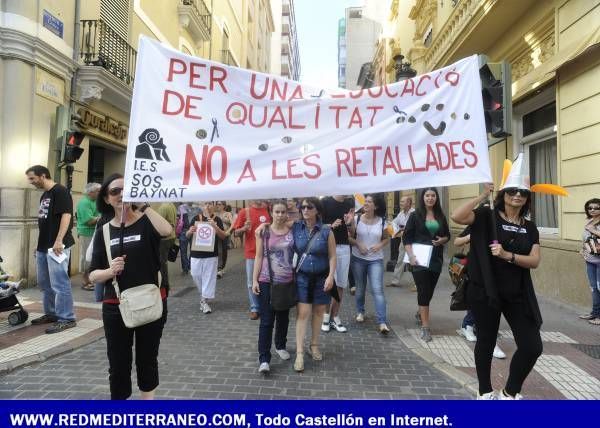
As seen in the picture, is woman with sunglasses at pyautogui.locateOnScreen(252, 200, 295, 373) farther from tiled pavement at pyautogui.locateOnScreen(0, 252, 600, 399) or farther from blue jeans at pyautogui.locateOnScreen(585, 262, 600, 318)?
blue jeans at pyautogui.locateOnScreen(585, 262, 600, 318)

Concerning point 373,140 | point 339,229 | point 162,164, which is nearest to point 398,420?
point 373,140

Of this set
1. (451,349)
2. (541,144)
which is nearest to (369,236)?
(451,349)

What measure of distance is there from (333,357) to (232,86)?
2.98 metres

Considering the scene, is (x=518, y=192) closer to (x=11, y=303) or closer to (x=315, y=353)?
(x=315, y=353)

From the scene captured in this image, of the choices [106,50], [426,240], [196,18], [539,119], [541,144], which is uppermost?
[196,18]

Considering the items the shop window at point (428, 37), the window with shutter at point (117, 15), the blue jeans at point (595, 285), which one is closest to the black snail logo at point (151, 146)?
the blue jeans at point (595, 285)

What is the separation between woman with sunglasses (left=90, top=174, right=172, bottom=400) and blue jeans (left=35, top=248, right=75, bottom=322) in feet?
9.63

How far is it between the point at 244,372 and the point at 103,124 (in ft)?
29.2

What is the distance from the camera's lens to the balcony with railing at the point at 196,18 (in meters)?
15.5

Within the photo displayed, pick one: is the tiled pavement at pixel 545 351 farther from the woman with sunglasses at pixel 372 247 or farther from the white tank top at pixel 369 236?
the white tank top at pixel 369 236

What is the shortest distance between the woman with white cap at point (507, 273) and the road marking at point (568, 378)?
98 centimetres

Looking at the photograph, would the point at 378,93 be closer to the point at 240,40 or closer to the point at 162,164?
the point at 162,164

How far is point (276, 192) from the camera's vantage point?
3154mm

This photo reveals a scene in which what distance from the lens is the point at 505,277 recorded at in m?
3.30
